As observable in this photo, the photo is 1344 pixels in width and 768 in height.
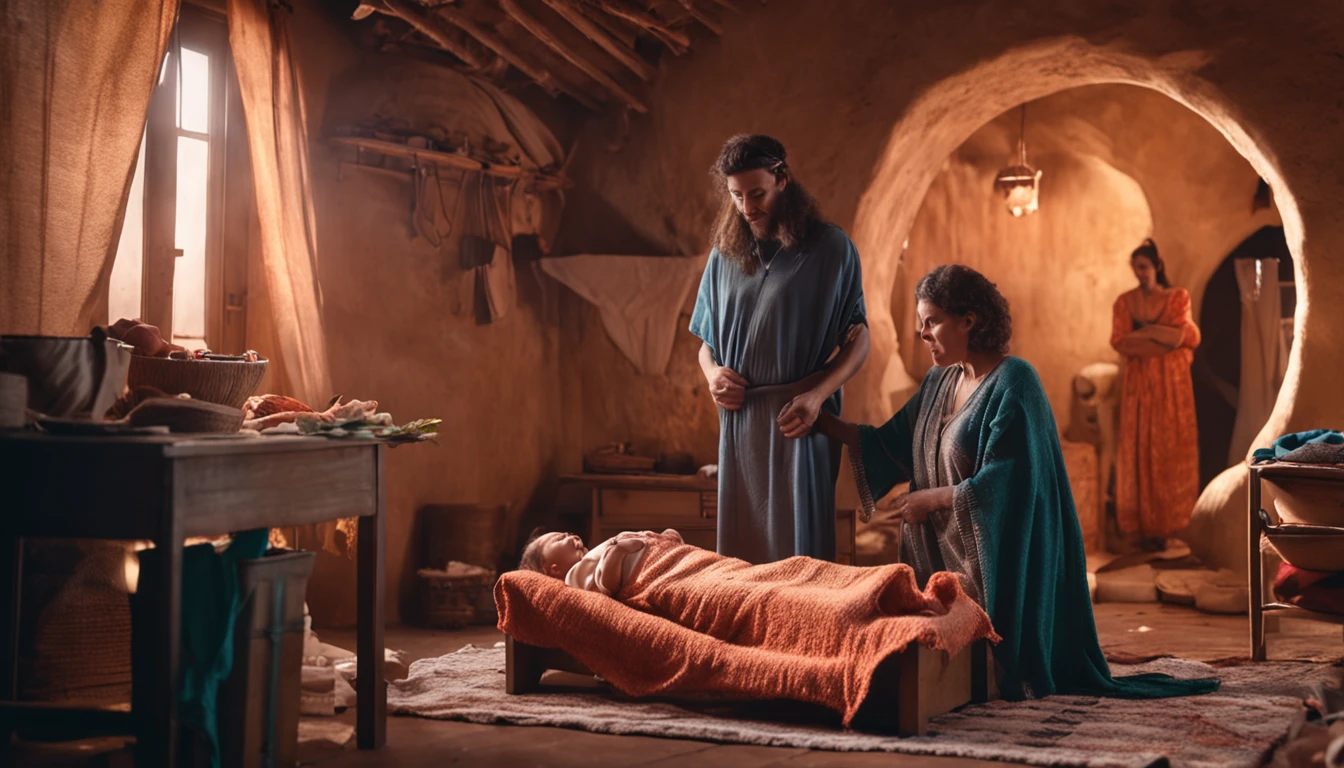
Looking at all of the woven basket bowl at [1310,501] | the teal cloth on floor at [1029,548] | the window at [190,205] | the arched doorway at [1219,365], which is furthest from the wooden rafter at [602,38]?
the arched doorway at [1219,365]

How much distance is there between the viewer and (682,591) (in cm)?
414

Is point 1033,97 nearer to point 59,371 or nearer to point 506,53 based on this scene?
point 506,53

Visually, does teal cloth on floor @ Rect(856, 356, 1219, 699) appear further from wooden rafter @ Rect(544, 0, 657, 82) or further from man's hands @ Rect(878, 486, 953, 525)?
wooden rafter @ Rect(544, 0, 657, 82)

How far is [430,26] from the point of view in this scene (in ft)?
20.8

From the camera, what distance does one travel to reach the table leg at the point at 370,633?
3.59 metres

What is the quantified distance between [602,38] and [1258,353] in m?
5.63

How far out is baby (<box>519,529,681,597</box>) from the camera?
428 cm

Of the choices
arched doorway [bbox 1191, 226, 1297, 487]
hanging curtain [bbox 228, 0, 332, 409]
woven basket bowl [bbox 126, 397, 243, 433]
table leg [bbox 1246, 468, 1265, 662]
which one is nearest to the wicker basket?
hanging curtain [bbox 228, 0, 332, 409]

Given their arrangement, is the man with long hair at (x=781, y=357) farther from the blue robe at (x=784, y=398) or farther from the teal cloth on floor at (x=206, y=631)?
the teal cloth on floor at (x=206, y=631)

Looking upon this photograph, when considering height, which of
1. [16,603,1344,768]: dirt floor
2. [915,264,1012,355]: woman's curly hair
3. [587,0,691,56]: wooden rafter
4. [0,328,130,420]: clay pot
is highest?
[587,0,691,56]: wooden rafter

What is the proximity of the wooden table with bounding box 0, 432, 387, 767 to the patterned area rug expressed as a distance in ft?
3.60

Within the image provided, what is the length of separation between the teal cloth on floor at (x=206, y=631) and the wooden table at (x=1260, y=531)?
12.7 ft

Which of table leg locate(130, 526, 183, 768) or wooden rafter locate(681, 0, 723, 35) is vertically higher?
wooden rafter locate(681, 0, 723, 35)

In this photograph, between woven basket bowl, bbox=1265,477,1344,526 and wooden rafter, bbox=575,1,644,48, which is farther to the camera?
wooden rafter, bbox=575,1,644,48
